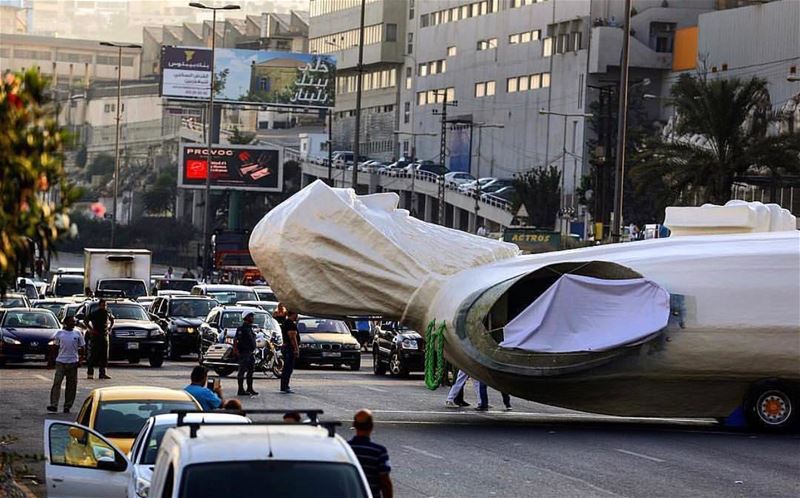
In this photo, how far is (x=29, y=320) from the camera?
136 ft

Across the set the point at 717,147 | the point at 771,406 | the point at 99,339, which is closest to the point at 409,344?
the point at 99,339

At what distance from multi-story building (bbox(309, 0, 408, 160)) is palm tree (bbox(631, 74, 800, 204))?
76.2m

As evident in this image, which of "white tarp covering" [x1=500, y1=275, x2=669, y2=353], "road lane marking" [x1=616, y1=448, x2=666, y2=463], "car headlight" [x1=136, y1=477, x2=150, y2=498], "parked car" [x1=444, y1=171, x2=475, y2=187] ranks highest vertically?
"parked car" [x1=444, y1=171, x2=475, y2=187]

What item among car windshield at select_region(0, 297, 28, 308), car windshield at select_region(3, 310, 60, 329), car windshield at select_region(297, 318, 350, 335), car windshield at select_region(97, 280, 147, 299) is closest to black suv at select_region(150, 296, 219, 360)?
car windshield at select_region(297, 318, 350, 335)

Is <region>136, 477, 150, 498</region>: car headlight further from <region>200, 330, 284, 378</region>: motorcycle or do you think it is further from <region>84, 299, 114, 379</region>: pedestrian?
<region>200, 330, 284, 378</region>: motorcycle

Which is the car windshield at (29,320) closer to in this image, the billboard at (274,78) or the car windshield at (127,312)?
the car windshield at (127,312)

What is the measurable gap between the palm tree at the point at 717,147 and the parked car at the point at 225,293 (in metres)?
13.2

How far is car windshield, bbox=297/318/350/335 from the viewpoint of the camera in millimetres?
45375

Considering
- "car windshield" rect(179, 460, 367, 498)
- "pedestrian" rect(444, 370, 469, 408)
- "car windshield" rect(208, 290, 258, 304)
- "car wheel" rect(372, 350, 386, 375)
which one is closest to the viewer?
"car windshield" rect(179, 460, 367, 498)

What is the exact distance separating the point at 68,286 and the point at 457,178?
48566mm

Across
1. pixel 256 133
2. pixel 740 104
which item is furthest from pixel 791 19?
pixel 256 133

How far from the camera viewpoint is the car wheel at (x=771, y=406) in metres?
27.6

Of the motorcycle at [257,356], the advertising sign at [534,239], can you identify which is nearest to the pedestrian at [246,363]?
the motorcycle at [257,356]

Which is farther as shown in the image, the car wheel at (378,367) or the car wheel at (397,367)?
the car wheel at (378,367)
